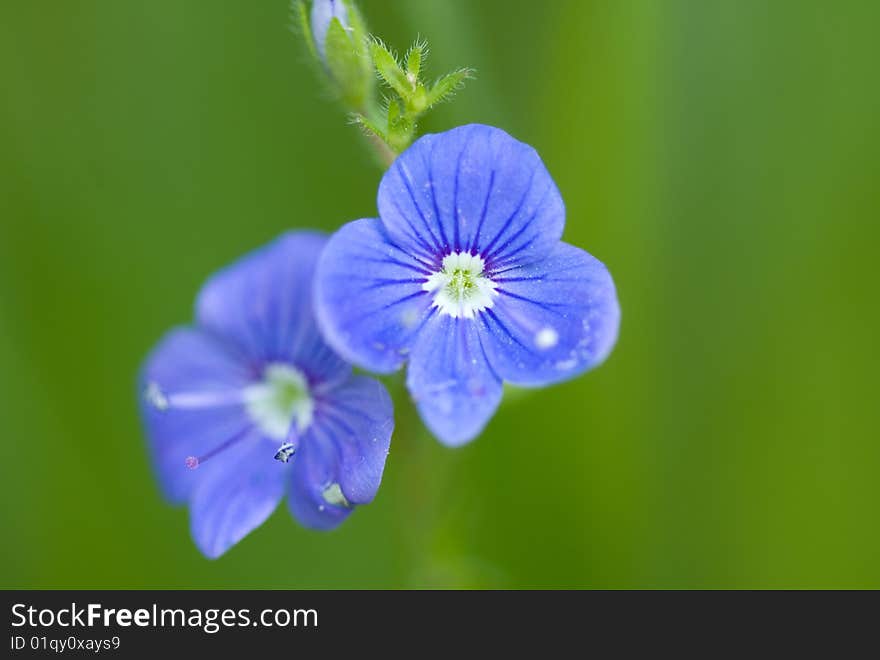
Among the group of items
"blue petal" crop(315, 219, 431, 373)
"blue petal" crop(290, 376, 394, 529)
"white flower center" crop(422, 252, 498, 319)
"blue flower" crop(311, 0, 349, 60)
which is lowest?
"blue petal" crop(290, 376, 394, 529)

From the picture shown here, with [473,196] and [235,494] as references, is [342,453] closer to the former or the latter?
[235,494]

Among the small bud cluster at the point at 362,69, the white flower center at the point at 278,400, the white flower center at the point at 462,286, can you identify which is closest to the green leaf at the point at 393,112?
the small bud cluster at the point at 362,69

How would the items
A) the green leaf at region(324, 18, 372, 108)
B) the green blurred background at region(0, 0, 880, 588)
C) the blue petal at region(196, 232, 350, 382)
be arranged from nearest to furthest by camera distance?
the green leaf at region(324, 18, 372, 108) → the blue petal at region(196, 232, 350, 382) → the green blurred background at region(0, 0, 880, 588)

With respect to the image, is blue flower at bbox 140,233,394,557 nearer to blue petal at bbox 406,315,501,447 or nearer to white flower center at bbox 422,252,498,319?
blue petal at bbox 406,315,501,447

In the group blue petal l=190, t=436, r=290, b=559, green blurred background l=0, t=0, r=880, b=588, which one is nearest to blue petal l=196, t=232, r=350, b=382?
blue petal l=190, t=436, r=290, b=559

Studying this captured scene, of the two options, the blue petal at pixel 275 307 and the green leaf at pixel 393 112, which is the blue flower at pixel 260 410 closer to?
the blue petal at pixel 275 307
